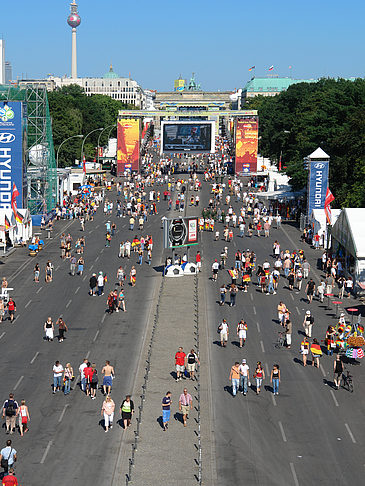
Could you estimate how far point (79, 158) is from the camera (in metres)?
126

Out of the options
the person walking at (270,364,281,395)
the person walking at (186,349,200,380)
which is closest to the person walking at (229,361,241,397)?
the person walking at (270,364,281,395)

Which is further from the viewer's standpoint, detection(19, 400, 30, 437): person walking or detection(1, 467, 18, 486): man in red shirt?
detection(19, 400, 30, 437): person walking

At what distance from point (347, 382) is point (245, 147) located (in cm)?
8419

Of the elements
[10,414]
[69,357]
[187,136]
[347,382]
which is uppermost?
[187,136]

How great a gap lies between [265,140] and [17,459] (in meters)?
128

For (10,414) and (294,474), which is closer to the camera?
(294,474)

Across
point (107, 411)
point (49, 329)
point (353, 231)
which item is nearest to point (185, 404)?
point (107, 411)

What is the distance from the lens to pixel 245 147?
111500mm

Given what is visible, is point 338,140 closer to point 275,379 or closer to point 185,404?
point 275,379

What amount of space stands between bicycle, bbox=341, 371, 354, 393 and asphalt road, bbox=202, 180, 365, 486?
0.28 m

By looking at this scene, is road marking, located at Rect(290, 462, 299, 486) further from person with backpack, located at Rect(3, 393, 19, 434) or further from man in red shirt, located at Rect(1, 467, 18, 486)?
person with backpack, located at Rect(3, 393, 19, 434)

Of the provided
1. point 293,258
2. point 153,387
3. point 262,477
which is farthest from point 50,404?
point 293,258

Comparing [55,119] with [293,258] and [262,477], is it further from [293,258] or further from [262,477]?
[262,477]

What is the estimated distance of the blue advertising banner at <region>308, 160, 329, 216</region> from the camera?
211 feet
